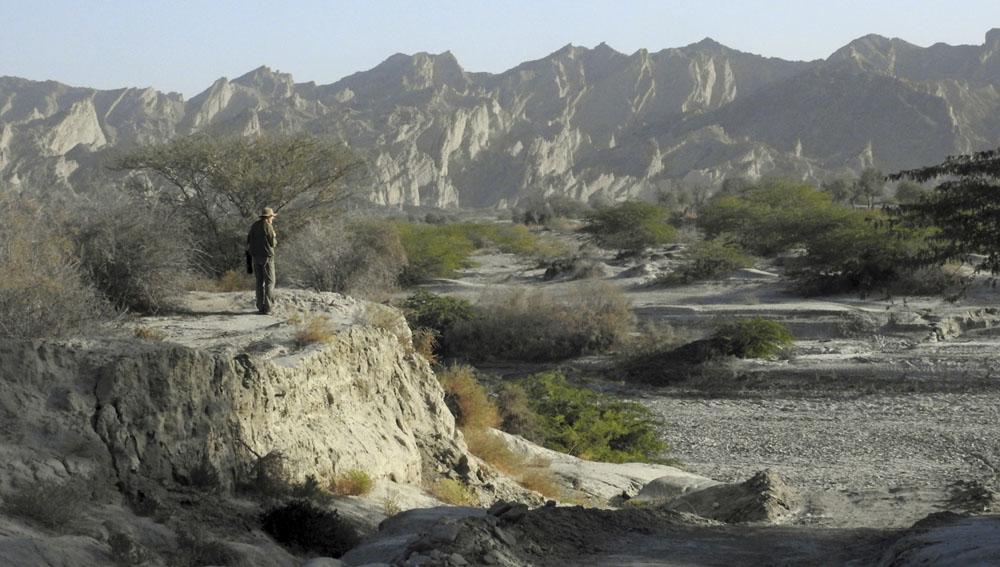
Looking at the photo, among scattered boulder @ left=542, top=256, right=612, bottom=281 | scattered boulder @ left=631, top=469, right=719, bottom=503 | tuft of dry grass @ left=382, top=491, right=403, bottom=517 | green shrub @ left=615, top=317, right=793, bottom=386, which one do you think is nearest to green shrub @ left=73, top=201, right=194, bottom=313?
tuft of dry grass @ left=382, top=491, right=403, bottom=517

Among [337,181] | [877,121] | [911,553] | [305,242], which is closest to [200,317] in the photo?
[911,553]

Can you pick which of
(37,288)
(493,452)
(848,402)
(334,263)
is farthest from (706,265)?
(37,288)

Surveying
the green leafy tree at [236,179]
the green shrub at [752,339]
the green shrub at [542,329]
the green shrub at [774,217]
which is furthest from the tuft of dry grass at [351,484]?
the green shrub at [774,217]

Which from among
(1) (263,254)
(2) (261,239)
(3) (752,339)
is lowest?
(3) (752,339)

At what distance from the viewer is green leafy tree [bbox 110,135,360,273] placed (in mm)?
27797

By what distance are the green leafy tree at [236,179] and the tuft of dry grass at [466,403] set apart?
11011mm

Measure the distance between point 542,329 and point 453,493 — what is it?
18.0 m

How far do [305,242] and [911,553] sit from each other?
68.1 feet

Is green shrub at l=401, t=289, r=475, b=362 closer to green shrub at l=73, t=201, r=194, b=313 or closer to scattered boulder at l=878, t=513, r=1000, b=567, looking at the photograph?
green shrub at l=73, t=201, r=194, b=313

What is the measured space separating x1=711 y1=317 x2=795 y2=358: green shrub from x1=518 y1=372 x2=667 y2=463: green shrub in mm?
6480

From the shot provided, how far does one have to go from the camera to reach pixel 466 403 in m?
17.0

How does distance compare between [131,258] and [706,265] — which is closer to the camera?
[131,258]

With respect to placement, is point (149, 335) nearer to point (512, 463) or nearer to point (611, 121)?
point (512, 463)

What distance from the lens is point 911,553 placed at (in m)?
7.70
